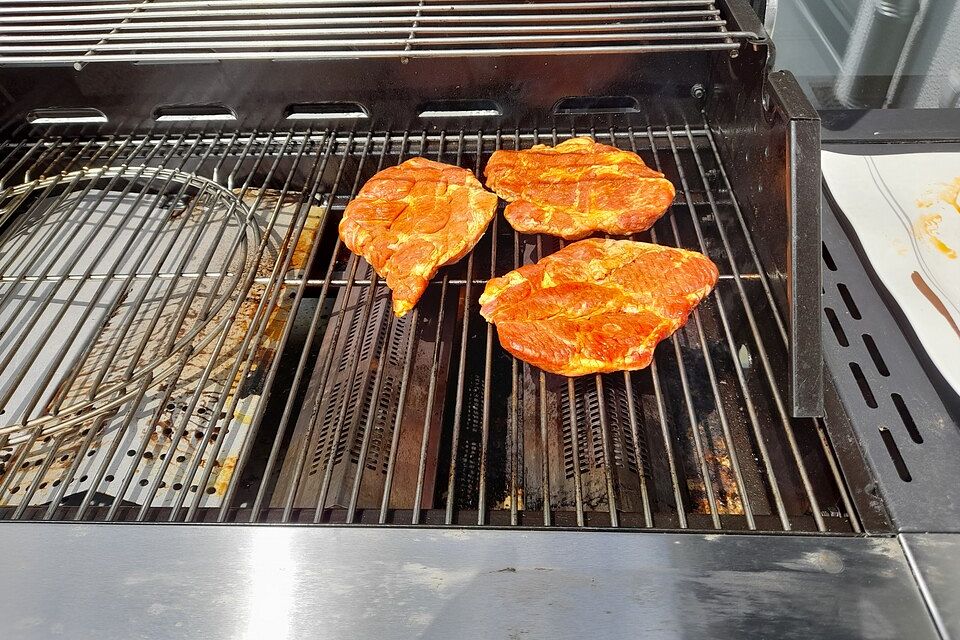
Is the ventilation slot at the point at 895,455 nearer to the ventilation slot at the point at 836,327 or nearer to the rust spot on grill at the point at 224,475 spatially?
the ventilation slot at the point at 836,327

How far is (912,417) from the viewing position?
5.15 feet

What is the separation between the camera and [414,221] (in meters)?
2.36

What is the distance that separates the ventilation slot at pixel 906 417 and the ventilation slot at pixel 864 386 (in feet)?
0.18

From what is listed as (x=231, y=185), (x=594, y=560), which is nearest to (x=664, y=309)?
(x=594, y=560)

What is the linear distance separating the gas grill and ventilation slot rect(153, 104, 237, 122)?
0.6 inches

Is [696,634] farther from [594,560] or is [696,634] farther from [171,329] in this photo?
[171,329]

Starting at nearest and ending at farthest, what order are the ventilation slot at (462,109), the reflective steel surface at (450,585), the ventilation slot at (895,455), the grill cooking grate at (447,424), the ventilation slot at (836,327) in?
the reflective steel surface at (450,585)
the ventilation slot at (895,455)
the grill cooking grate at (447,424)
the ventilation slot at (836,327)
the ventilation slot at (462,109)

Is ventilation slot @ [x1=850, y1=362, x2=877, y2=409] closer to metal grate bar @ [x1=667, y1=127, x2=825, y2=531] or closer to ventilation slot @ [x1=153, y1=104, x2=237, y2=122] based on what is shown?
metal grate bar @ [x1=667, y1=127, x2=825, y2=531]

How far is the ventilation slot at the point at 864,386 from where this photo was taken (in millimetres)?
1603

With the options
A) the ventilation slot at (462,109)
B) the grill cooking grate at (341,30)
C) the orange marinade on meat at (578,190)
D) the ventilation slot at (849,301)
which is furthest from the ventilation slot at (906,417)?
the ventilation slot at (462,109)

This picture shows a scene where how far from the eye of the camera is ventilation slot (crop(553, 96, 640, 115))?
273 cm

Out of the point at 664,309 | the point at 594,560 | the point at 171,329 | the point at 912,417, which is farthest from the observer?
the point at 171,329

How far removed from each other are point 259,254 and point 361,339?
2.00 feet

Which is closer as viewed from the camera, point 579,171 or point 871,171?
point 871,171
